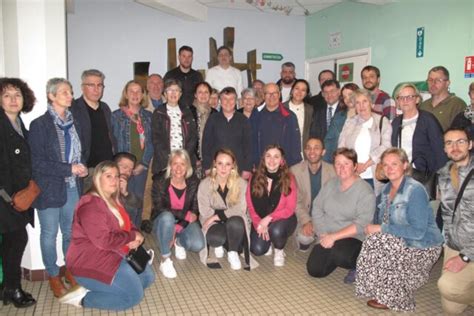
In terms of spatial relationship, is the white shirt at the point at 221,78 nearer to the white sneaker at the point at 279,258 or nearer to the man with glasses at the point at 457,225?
the white sneaker at the point at 279,258

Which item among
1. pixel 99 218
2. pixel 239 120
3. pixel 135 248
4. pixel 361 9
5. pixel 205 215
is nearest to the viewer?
pixel 99 218

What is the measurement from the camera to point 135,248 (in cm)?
263

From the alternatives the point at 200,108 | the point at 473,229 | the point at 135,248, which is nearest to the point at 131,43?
the point at 200,108

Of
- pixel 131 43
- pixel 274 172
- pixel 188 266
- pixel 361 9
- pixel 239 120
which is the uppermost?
pixel 361 9

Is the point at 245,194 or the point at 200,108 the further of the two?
the point at 200,108

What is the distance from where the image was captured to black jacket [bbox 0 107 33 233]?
2387 millimetres

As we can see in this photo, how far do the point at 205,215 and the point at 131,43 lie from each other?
3.97 metres

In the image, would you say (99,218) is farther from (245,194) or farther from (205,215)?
(245,194)

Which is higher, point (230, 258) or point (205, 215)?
point (205, 215)

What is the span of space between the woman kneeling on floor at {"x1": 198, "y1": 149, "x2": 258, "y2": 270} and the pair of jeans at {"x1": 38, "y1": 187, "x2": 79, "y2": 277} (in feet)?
3.44

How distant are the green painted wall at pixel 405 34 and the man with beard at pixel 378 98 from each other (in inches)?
52.1

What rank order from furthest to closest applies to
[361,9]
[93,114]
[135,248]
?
[361,9] → [93,114] → [135,248]

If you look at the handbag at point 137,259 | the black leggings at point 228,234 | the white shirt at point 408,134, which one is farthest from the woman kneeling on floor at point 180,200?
the white shirt at point 408,134

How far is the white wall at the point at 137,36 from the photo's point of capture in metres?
5.99
